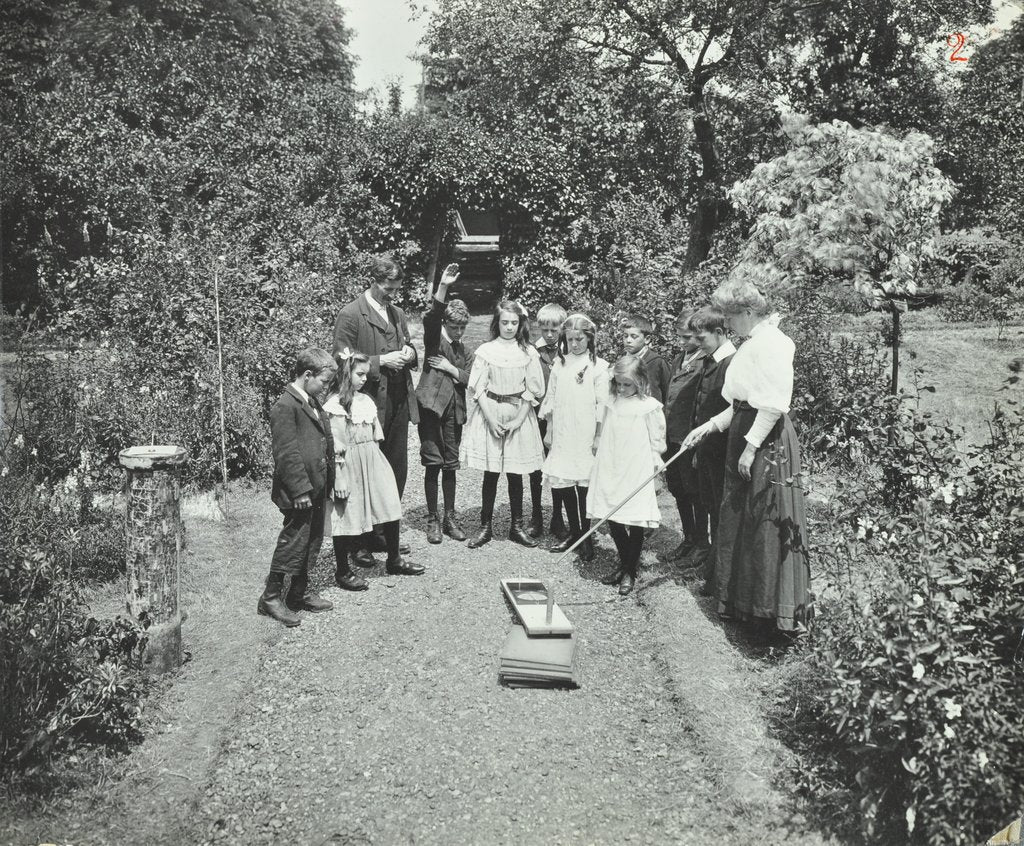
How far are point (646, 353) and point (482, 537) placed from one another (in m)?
1.89

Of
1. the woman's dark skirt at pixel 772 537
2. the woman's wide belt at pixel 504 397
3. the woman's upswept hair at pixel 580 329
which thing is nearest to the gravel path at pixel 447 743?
the woman's dark skirt at pixel 772 537

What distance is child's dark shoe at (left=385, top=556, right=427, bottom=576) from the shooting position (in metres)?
6.14

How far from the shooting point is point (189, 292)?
9008 millimetres

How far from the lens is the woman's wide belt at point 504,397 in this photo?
660 centimetres

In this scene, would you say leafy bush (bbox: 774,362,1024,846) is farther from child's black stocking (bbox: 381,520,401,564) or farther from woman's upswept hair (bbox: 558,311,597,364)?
child's black stocking (bbox: 381,520,401,564)

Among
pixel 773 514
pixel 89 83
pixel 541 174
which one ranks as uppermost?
pixel 89 83

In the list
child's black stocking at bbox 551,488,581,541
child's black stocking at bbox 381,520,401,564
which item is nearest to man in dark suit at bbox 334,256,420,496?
child's black stocking at bbox 381,520,401,564

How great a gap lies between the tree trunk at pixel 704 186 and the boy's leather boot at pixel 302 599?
10865mm

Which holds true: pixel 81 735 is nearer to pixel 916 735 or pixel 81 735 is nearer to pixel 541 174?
pixel 916 735

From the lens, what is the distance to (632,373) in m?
5.95

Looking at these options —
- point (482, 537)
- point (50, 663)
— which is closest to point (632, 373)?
point (482, 537)

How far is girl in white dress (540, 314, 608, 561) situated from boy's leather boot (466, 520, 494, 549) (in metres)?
0.65

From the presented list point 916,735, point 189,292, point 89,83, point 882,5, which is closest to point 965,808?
point 916,735

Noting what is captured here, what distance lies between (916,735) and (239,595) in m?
4.20
